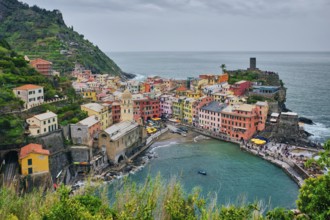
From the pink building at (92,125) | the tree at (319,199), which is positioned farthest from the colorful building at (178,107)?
the tree at (319,199)

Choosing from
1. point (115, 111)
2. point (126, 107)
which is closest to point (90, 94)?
point (115, 111)

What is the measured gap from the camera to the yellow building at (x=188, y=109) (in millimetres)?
74875

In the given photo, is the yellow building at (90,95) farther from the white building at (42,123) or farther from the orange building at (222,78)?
the orange building at (222,78)

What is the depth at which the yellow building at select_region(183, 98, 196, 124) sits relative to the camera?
7488 centimetres

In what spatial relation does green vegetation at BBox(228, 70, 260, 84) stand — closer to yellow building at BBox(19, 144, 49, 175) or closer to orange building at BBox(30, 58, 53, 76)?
orange building at BBox(30, 58, 53, 76)

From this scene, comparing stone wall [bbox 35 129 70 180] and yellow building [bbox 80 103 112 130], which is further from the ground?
yellow building [bbox 80 103 112 130]

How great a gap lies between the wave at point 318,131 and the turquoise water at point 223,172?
18.0 meters

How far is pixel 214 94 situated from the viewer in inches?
3162

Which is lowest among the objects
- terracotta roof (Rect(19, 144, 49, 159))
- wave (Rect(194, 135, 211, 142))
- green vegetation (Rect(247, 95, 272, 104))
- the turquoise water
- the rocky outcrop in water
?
the turquoise water

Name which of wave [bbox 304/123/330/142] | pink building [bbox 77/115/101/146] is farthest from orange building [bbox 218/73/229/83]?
pink building [bbox 77/115/101/146]

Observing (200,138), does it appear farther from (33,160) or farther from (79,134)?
(33,160)

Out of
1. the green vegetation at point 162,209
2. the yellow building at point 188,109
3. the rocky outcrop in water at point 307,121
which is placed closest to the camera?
the green vegetation at point 162,209

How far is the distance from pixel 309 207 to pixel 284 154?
3865 cm

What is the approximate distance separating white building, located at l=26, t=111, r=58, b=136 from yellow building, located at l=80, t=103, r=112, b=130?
31.2ft
